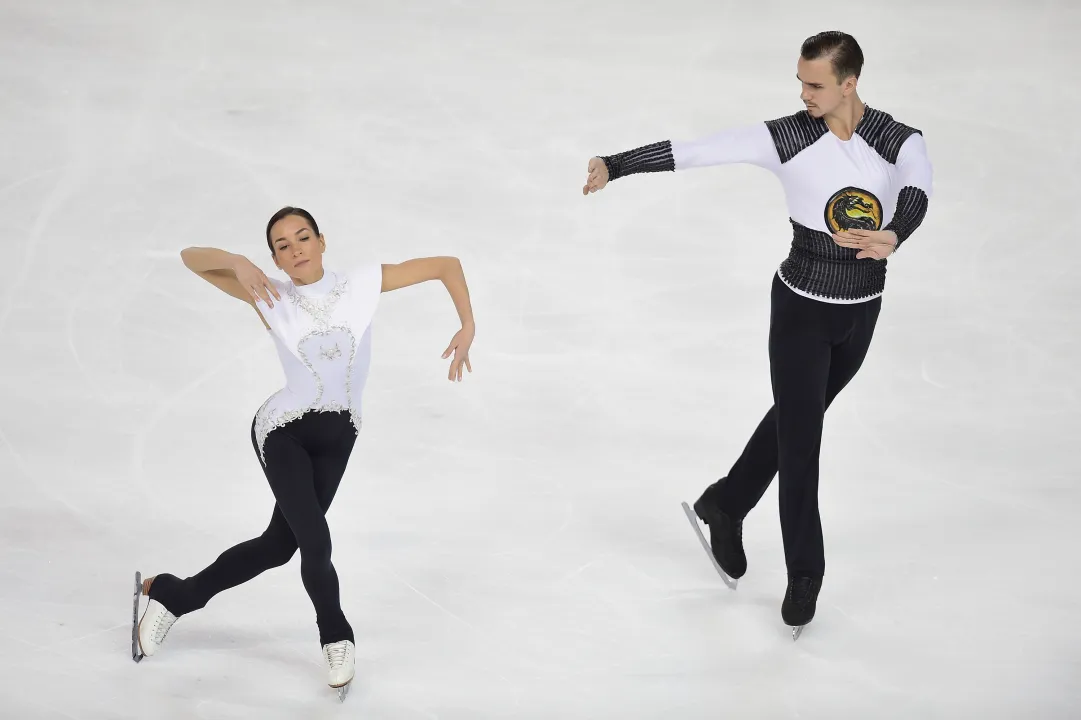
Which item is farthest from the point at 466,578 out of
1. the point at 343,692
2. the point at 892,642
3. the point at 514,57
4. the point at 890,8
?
the point at 890,8

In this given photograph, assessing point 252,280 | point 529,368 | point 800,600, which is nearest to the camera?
point 252,280

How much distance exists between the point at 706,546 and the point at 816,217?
52.6 inches

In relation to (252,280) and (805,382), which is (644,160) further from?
(252,280)

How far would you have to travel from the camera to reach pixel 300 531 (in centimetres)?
442

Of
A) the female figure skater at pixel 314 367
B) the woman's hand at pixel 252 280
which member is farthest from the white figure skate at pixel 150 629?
the woman's hand at pixel 252 280

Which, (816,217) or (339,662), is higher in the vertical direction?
(816,217)

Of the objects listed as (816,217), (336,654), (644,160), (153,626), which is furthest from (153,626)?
(816,217)

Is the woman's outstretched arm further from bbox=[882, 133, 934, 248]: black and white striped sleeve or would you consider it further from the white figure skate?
bbox=[882, 133, 934, 248]: black and white striped sleeve

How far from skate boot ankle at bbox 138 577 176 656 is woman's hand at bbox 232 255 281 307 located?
41.9 inches

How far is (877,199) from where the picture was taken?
15.8ft

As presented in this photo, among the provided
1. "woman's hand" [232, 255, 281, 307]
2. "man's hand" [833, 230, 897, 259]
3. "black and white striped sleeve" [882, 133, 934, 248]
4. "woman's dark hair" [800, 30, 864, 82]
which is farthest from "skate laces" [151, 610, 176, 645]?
"woman's dark hair" [800, 30, 864, 82]

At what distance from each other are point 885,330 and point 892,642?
8.39ft

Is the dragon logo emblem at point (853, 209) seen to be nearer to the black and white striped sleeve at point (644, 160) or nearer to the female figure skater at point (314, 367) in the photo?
the black and white striped sleeve at point (644, 160)

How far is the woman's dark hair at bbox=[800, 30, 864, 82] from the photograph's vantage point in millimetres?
4738
